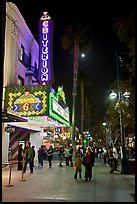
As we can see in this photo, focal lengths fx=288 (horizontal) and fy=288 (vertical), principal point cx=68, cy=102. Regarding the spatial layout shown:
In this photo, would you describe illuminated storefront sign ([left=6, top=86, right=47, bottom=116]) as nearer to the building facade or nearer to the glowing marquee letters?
the building facade

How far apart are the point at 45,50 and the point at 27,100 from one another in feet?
18.5

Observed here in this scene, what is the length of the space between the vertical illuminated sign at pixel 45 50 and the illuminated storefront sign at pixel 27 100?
324 cm

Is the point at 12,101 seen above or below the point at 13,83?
below

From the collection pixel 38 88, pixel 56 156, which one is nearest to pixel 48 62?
pixel 38 88

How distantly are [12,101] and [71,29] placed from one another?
16524 millimetres

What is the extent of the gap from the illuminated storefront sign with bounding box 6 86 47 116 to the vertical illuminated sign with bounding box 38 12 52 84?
324 centimetres

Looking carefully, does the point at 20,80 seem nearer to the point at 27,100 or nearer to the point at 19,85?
the point at 19,85

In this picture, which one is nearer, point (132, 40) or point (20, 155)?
point (132, 40)

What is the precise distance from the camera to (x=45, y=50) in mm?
24953

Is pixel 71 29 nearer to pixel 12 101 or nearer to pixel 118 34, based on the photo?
pixel 118 34

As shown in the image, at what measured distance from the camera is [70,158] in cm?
2467

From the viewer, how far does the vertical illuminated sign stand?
2464cm

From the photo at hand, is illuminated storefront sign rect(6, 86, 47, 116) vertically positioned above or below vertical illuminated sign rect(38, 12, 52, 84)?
below

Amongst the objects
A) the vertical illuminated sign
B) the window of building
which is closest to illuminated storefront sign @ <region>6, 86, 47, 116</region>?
the vertical illuminated sign
